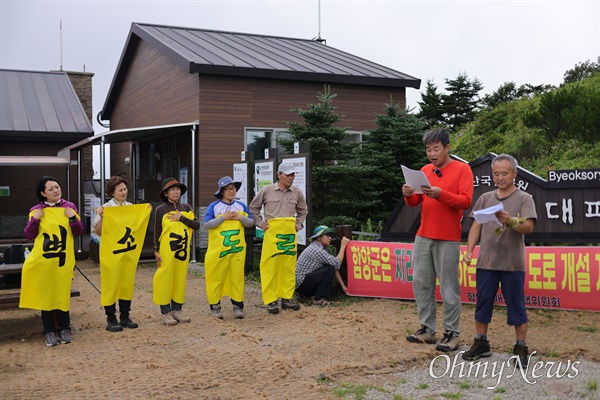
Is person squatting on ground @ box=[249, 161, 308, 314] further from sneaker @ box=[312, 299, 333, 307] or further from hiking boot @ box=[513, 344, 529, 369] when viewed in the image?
hiking boot @ box=[513, 344, 529, 369]

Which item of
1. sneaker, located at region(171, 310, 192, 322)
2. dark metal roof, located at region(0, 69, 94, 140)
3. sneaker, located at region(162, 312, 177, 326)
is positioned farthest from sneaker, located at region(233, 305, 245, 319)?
dark metal roof, located at region(0, 69, 94, 140)

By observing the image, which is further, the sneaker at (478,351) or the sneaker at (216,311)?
the sneaker at (216,311)

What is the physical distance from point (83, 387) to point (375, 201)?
8091mm

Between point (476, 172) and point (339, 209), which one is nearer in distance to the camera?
point (476, 172)

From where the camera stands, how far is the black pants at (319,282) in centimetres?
891

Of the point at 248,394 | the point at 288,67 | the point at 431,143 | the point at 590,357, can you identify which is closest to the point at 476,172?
the point at 431,143

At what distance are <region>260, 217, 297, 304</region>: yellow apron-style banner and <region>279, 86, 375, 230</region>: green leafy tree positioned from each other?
3663 millimetres

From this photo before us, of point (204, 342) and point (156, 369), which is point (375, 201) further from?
point (156, 369)

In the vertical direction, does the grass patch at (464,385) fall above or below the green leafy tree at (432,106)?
below

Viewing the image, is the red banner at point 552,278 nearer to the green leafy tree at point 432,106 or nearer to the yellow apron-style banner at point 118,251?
the yellow apron-style banner at point 118,251

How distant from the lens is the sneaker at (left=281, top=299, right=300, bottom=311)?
28.0ft

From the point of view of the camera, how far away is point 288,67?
609 inches

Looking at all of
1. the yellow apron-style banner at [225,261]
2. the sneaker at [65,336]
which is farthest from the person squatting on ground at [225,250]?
the sneaker at [65,336]

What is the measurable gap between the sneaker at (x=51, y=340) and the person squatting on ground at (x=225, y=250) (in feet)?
6.32
